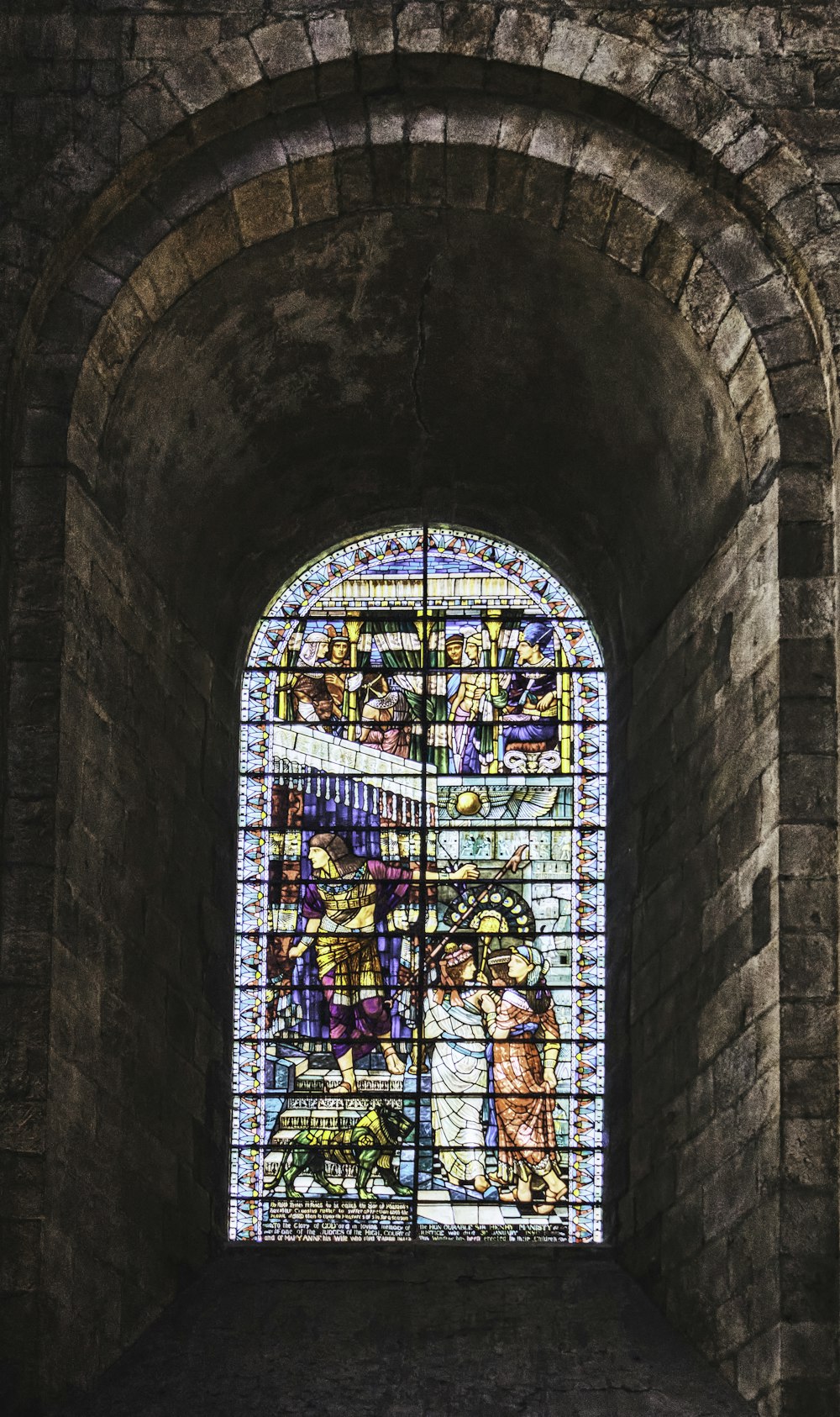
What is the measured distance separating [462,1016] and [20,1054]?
2.68 metres

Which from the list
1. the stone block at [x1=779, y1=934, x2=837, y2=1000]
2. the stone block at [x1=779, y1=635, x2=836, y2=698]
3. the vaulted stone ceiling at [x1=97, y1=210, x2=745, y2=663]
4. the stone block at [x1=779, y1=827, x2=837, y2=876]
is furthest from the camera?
the vaulted stone ceiling at [x1=97, y1=210, x2=745, y2=663]

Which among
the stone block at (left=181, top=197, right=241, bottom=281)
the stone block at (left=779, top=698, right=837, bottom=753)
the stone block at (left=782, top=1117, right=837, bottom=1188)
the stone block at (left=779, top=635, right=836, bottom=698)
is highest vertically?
the stone block at (left=181, top=197, right=241, bottom=281)

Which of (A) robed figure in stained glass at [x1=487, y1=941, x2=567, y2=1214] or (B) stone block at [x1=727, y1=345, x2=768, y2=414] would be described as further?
(A) robed figure in stained glass at [x1=487, y1=941, x2=567, y2=1214]

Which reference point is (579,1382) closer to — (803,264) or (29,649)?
(29,649)

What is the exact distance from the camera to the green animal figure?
36.5 ft

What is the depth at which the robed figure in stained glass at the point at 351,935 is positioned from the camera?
1135 cm

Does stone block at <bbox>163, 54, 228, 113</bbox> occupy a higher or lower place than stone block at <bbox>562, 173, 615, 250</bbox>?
higher

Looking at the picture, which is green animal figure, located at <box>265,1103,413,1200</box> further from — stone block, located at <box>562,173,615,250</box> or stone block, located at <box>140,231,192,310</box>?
stone block, located at <box>562,173,615,250</box>

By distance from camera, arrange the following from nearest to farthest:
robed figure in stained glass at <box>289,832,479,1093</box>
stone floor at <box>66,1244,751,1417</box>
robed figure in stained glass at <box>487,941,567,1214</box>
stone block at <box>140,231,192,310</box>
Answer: stone floor at <box>66,1244,751,1417</box>, stone block at <box>140,231,192,310</box>, robed figure in stained glass at <box>487,941,567,1214</box>, robed figure in stained glass at <box>289,832,479,1093</box>

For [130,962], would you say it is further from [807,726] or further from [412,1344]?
[807,726]

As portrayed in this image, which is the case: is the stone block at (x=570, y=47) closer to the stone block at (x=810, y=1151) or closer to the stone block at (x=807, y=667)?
the stone block at (x=807, y=667)

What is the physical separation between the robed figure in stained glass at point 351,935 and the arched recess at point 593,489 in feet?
1.47

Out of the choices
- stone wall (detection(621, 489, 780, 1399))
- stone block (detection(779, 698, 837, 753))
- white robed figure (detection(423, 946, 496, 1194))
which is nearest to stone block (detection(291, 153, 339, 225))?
stone wall (detection(621, 489, 780, 1399))

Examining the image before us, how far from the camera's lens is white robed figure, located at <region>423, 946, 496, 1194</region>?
440 inches
